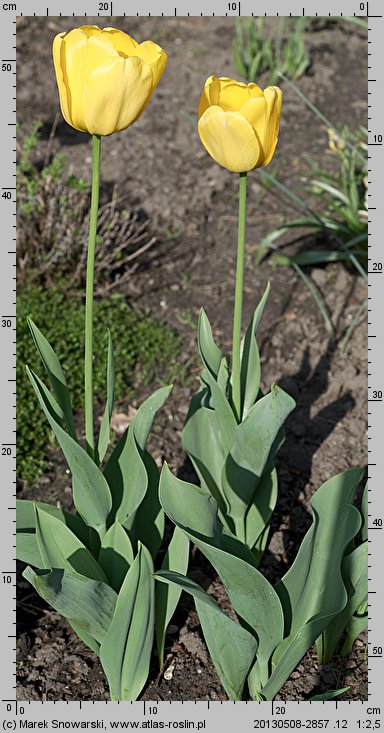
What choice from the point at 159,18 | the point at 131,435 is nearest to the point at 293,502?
the point at 131,435

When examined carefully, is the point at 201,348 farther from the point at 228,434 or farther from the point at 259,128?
the point at 259,128

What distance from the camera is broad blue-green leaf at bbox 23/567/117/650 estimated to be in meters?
1.76

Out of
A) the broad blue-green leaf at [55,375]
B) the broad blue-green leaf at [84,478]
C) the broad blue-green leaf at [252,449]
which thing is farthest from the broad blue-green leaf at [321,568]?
the broad blue-green leaf at [55,375]

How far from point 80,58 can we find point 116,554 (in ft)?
3.59

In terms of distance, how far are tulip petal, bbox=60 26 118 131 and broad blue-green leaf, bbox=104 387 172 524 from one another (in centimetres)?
65

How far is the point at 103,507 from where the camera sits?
202cm

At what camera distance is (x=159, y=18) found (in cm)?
538

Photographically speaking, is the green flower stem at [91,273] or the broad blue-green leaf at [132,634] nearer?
the green flower stem at [91,273]

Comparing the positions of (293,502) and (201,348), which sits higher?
(201,348)

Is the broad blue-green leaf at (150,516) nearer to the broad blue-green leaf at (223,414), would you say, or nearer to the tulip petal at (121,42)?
the broad blue-green leaf at (223,414)

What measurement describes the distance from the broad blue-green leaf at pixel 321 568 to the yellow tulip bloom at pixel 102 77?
0.89m

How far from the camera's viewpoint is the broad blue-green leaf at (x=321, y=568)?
1.91 meters

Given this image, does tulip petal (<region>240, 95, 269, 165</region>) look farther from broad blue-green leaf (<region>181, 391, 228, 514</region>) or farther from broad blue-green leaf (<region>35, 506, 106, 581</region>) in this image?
broad blue-green leaf (<region>35, 506, 106, 581</region>)
